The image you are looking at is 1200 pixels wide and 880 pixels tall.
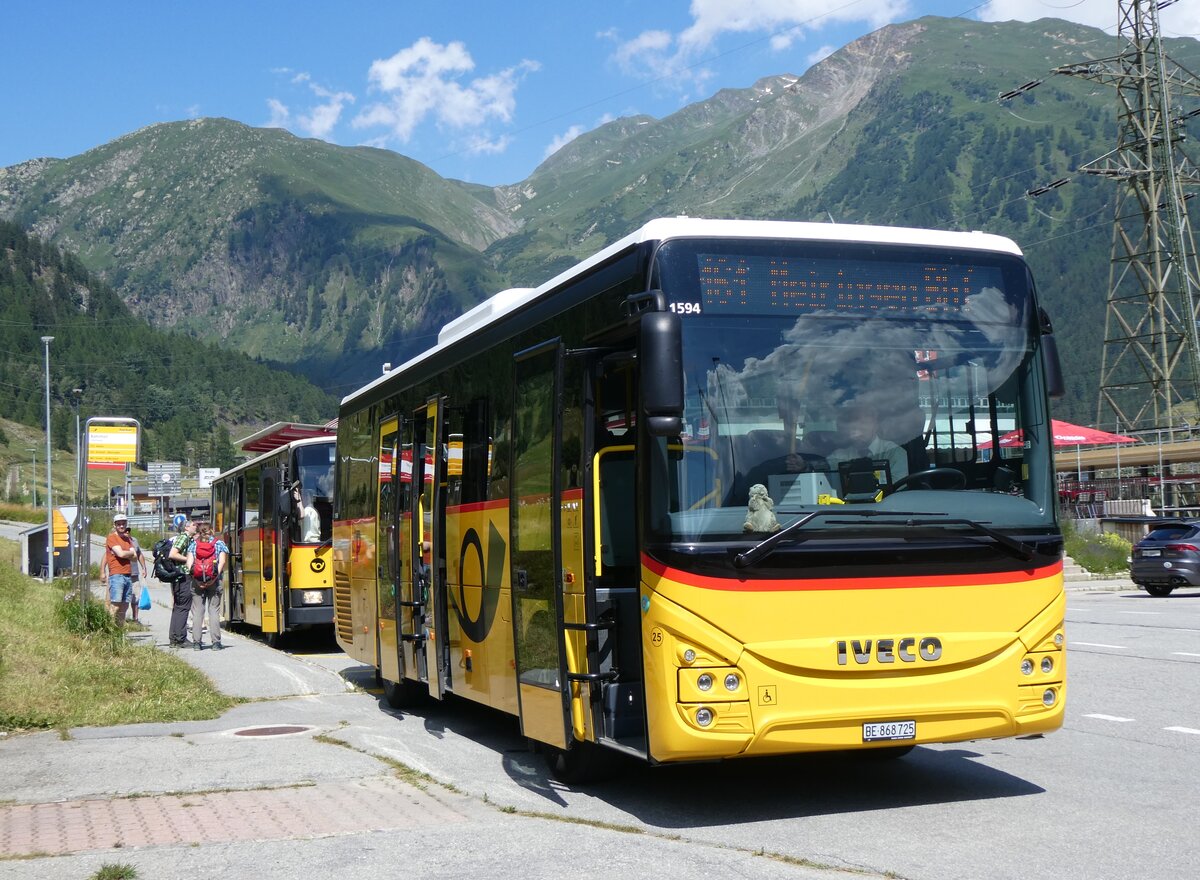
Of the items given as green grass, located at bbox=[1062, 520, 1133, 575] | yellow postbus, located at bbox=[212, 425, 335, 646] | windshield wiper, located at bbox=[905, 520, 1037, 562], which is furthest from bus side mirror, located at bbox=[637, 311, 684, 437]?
green grass, located at bbox=[1062, 520, 1133, 575]

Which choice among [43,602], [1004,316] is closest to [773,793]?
[1004,316]

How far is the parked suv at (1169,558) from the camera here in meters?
28.1

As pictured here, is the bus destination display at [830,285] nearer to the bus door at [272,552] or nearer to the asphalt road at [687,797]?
the asphalt road at [687,797]

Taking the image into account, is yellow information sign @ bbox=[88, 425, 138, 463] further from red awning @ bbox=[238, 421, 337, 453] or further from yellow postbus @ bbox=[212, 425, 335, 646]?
yellow postbus @ bbox=[212, 425, 335, 646]

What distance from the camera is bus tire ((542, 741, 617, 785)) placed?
870 centimetres

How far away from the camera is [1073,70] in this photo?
151 ft

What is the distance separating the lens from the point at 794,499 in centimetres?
747

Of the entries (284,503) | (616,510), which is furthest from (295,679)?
(616,510)

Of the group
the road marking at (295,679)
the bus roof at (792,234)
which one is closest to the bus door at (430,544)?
the bus roof at (792,234)

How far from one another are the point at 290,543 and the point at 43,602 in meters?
11.3

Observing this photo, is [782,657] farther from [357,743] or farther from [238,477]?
[238,477]

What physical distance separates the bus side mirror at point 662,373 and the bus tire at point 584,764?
245 cm

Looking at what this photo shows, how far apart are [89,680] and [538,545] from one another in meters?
7.13

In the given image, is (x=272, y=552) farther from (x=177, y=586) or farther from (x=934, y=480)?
(x=934, y=480)
